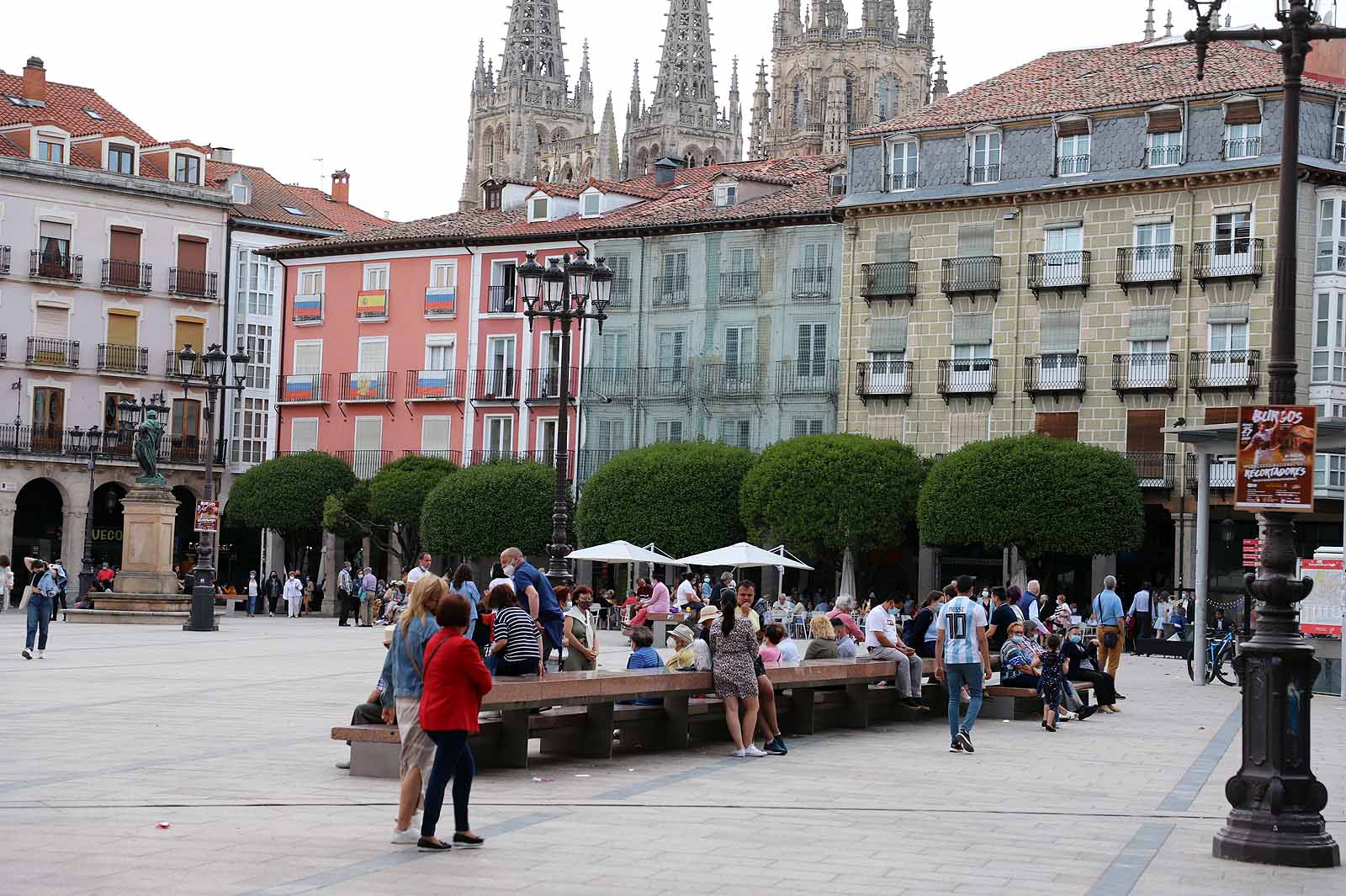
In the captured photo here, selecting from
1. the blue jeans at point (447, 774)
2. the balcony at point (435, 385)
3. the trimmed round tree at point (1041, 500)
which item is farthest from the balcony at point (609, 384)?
the blue jeans at point (447, 774)

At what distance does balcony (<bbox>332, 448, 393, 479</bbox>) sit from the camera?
70500mm

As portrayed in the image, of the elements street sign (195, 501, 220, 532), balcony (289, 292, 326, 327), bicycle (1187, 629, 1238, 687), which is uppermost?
balcony (289, 292, 326, 327)

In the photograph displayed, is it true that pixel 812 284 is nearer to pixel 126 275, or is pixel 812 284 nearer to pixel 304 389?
pixel 304 389

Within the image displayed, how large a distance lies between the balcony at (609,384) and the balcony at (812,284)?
247 inches

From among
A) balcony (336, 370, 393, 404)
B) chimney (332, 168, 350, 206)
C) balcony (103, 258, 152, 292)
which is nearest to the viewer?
balcony (336, 370, 393, 404)

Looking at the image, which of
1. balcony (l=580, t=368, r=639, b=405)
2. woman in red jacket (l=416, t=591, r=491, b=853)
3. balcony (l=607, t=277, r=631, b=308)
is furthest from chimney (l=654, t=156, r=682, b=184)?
woman in red jacket (l=416, t=591, r=491, b=853)

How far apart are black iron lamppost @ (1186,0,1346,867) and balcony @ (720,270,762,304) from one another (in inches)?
1990

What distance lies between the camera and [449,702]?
12414 mm

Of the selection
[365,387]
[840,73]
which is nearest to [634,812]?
[365,387]

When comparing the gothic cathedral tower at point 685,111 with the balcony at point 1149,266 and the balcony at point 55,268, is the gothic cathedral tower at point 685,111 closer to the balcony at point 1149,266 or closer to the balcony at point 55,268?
the balcony at point 55,268

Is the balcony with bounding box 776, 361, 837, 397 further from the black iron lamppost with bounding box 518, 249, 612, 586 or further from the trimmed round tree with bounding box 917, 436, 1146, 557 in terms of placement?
the black iron lamppost with bounding box 518, 249, 612, 586

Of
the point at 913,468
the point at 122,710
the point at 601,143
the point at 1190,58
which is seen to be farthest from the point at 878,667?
the point at 601,143

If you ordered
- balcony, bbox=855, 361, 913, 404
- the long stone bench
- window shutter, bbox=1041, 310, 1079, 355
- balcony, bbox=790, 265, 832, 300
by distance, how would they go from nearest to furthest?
the long stone bench → window shutter, bbox=1041, 310, 1079, 355 → balcony, bbox=855, 361, 913, 404 → balcony, bbox=790, 265, 832, 300

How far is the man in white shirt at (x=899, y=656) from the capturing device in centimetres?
2364
